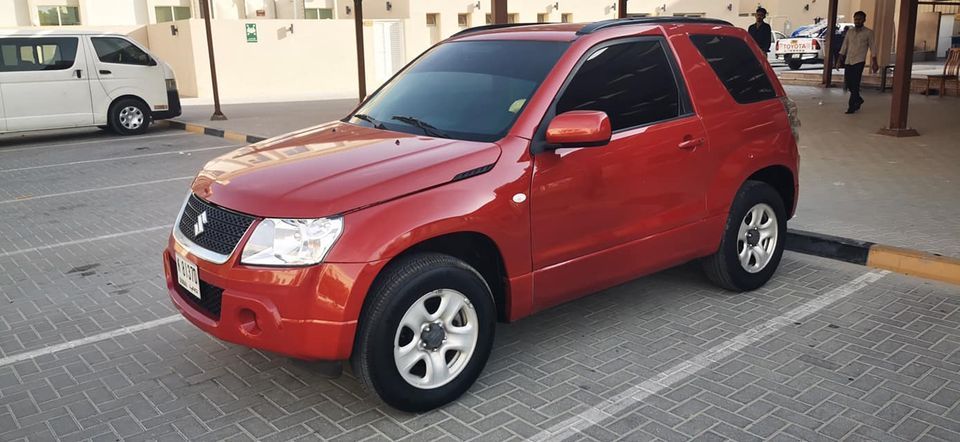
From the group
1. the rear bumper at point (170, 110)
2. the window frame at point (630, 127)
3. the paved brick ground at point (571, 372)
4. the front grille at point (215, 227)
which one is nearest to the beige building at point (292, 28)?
the rear bumper at point (170, 110)

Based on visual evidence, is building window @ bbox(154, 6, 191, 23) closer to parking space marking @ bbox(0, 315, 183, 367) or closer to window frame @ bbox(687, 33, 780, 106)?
parking space marking @ bbox(0, 315, 183, 367)

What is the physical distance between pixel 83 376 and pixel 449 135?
233cm

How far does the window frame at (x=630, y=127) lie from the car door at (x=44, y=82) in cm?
1236

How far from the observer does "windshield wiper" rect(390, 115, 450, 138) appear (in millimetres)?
4223

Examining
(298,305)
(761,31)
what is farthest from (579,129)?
(761,31)

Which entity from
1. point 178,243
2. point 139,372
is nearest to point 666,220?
point 178,243

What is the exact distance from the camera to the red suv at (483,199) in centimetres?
343

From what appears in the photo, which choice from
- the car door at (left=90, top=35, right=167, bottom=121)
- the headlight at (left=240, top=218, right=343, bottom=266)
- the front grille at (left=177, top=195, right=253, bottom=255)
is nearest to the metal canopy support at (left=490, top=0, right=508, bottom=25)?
the car door at (left=90, top=35, right=167, bottom=121)

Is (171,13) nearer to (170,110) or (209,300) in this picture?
(170,110)

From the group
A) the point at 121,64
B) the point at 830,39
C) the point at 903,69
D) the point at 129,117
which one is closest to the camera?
the point at 903,69

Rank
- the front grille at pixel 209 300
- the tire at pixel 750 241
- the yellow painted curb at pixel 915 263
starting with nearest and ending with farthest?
1. the front grille at pixel 209 300
2. the tire at pixel 750 241
3. the yellow painted curb at pixel 915 263

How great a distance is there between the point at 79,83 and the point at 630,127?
41.2 ft

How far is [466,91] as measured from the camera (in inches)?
177

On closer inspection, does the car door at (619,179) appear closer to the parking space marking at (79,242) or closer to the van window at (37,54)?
the parking space marking at (79,242)
